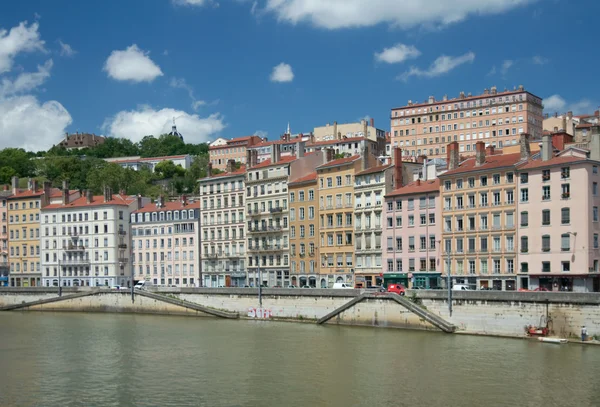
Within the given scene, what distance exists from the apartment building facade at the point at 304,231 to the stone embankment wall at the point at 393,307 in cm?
1156

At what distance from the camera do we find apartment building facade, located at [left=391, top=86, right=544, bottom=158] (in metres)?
139

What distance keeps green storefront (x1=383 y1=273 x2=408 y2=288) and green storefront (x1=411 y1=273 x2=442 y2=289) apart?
121 centimetres

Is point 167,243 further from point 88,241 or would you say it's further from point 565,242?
point 565,242

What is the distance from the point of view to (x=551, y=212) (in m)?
62.8

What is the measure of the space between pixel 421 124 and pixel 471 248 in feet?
274

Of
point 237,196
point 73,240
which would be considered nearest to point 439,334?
point 237,196

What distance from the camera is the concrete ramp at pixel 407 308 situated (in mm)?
57531

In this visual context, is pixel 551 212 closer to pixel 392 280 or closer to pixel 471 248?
pixel 471 248

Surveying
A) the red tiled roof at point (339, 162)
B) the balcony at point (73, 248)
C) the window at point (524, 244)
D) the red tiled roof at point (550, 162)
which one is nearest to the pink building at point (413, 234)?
Answer: the red tiled roof at point (339, 162)

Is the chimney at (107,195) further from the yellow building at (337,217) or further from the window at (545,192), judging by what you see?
the window at (545,192)

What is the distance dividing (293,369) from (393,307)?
58.2ft

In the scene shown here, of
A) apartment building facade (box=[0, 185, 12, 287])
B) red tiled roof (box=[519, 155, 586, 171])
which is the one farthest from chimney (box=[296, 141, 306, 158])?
apartment building facade (box=[0, 185, 12, 287])

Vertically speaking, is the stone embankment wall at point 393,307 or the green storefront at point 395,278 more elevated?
the green storefront at point 395,278

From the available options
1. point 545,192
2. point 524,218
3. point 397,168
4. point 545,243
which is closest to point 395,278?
point 397,168
